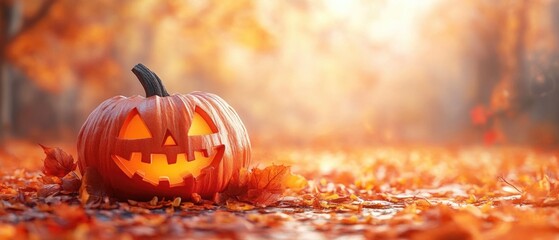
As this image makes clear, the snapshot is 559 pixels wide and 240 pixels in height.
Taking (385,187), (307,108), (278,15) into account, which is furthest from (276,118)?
(385,187)

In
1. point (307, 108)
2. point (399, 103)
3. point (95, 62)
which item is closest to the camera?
point (95, 62)

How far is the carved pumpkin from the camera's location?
5.13 m

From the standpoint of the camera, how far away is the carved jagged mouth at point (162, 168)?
523 cm

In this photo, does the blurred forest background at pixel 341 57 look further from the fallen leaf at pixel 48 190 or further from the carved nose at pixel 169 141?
the carved nose at pixel 169 141

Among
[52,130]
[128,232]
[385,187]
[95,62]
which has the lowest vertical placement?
[128,232]

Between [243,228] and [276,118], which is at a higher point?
[276,118]

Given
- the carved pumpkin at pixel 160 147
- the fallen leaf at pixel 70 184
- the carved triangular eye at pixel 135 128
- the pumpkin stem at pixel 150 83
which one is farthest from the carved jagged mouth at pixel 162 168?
the pumpkin stem at pixel 150 83

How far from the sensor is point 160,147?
5113mm

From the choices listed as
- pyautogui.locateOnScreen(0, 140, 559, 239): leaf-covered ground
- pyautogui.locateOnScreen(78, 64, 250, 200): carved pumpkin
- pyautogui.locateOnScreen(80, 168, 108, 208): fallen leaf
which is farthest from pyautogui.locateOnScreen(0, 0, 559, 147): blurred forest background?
pyautogui.locateOnScreen(0, 140, 559, 239): leaf-covered ground

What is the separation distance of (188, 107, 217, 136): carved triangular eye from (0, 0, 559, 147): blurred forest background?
31.8 ft

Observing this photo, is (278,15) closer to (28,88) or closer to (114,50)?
(114,50)

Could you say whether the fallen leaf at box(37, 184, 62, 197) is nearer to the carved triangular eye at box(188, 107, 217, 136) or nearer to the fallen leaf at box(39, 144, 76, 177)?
the fallen leaf at box(39, 144, 76, 177)

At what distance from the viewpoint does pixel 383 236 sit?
3.85m

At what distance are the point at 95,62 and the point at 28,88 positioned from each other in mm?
2846
